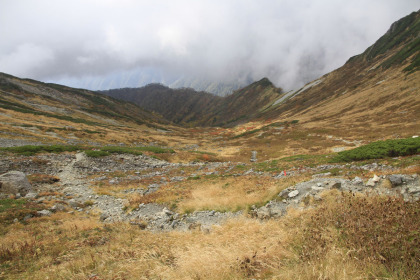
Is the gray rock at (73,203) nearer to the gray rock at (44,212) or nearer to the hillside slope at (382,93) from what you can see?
the gray rock at (44,212)

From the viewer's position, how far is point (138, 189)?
2041 centimetres

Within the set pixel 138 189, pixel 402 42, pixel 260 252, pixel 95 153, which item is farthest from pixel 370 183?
pixel 402 42

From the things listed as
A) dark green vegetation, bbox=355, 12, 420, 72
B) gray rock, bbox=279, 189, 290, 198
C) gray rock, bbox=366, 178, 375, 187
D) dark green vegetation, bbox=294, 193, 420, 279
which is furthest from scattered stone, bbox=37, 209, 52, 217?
dark green vegetation, bbox=355, 12, 420, 72

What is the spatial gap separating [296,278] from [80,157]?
34364 mm

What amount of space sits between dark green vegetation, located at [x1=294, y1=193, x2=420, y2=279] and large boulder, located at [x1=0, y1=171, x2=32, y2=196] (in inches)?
854

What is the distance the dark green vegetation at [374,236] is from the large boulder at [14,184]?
71.1ft

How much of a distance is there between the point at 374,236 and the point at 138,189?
1994 centimetres

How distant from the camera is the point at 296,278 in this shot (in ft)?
12.0

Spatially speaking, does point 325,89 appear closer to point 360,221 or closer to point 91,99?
point 360,221

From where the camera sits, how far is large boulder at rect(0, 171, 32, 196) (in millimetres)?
15938

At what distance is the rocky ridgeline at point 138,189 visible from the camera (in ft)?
31.0

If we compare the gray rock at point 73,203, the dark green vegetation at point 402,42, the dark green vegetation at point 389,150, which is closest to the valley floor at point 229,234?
the gray rock at point 73,203

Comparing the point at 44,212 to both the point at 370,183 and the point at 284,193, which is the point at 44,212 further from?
the point at 370,183

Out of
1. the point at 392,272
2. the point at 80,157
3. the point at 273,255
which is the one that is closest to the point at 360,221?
the point at 392,272
